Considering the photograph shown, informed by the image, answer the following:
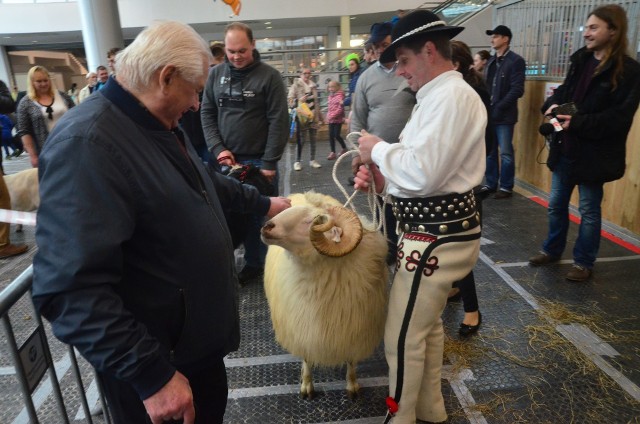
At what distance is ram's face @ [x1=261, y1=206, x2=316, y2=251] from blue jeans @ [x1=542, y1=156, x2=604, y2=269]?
268 centimetres

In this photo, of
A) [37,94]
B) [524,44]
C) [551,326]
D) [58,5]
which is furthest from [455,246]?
[58,5]

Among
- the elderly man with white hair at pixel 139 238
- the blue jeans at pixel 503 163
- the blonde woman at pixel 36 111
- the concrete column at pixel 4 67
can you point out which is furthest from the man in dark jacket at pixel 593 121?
the concrete column at pixel 4 67

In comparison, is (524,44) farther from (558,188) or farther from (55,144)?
(55,144)

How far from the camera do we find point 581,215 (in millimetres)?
3662

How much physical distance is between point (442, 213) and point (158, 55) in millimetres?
1310

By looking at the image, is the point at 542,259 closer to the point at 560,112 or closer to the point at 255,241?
the point at 560,112

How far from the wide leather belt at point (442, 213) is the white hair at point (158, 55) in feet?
3.69

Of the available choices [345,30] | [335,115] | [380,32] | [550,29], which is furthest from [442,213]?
[345,30]

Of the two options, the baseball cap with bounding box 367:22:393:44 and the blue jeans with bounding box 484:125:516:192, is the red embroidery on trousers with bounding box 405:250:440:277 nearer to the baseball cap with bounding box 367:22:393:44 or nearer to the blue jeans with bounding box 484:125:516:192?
the baseball cap with bounding box 367:22:393:44

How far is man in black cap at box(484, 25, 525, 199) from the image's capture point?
5719 mm

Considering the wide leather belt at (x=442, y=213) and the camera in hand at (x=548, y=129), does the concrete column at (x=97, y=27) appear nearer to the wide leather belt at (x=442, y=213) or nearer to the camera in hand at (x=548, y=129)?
the camera in hand at (x=548, y=129)

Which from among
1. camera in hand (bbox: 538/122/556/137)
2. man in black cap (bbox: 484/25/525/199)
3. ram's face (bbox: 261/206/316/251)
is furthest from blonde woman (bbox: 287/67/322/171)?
ram's face (bbox: 261/206/316/251)

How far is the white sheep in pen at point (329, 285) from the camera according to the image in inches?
84.6

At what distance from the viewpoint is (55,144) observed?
1.08 metres
